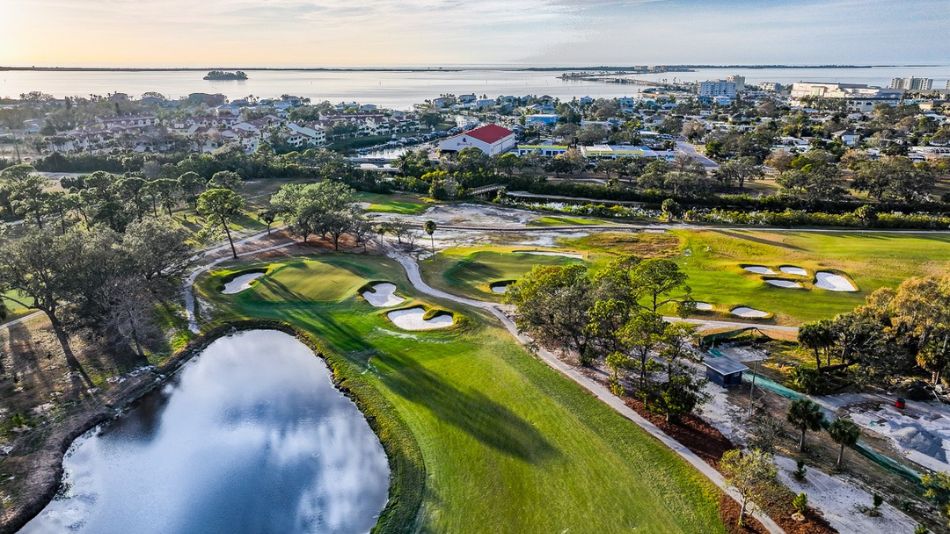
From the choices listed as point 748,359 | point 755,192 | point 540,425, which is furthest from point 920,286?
point 755,192

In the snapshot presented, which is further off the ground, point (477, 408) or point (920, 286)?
point (920, 286)

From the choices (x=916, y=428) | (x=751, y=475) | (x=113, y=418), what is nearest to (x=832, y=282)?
(x=916, y=428)

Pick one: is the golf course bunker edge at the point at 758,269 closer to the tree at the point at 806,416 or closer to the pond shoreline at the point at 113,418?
the tree at the point at 806,416

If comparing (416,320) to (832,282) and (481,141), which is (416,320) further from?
(481,141)

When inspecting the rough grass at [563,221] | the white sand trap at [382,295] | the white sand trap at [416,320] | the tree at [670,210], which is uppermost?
the tree at [670,210]

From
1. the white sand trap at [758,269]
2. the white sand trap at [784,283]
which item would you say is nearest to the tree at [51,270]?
the white sand trap at [784,283]

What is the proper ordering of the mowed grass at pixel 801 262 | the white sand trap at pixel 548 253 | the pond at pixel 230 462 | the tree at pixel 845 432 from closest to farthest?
the tree at pixel 845 432 < the pond at pixel 230 462 < the mowed grass at pixel 801 262 < the white sand trap at pixel 548 253

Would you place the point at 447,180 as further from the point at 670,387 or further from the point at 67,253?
the point at 670,387
